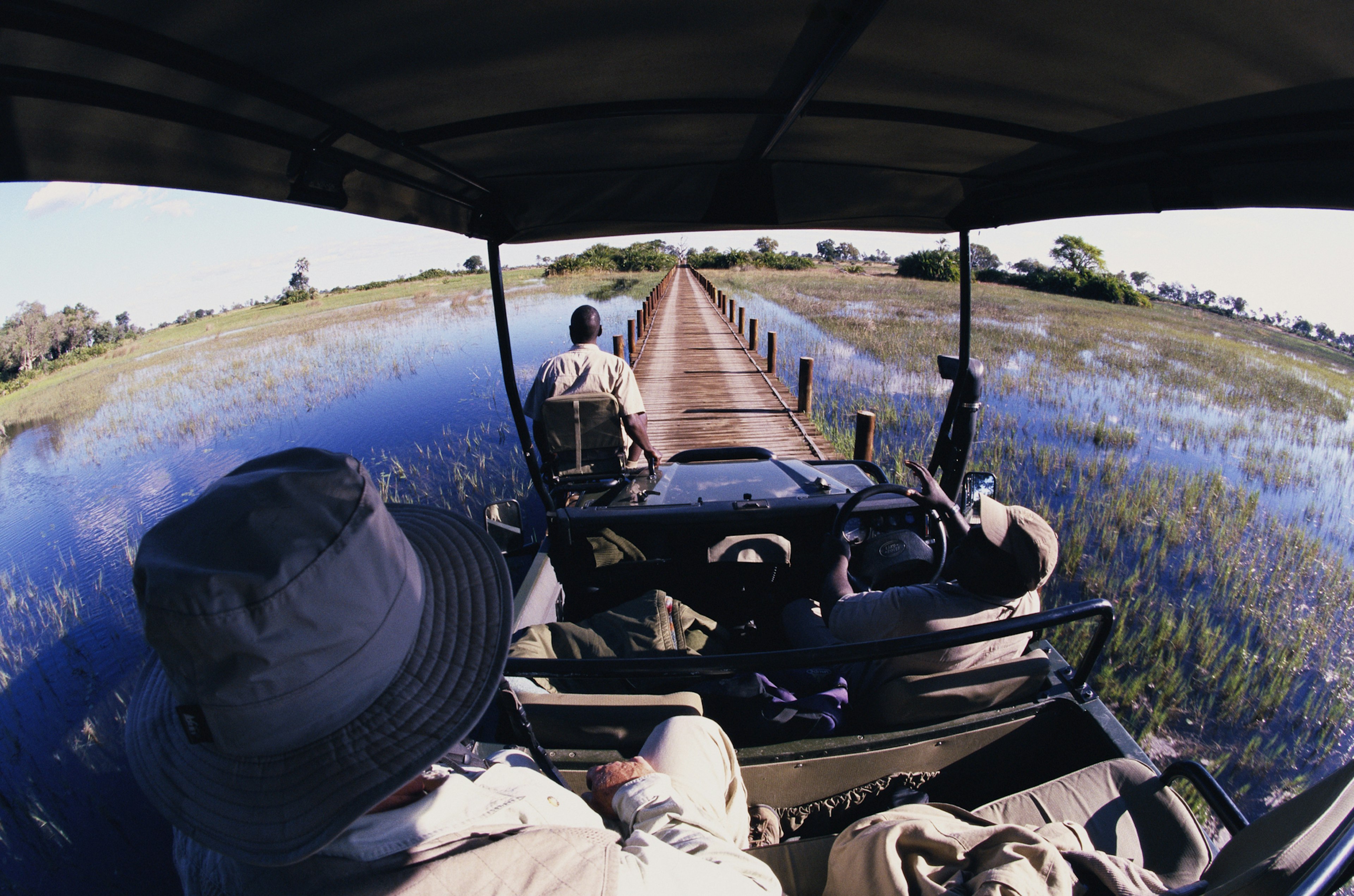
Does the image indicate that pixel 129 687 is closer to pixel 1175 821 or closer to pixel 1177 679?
pixel 1175 821

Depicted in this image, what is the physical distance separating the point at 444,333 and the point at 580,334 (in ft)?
59.8

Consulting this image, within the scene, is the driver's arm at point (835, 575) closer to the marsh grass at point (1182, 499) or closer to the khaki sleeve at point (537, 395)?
the khaki sleeve at point (537, 395)

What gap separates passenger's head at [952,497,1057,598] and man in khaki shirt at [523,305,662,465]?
8.59 feet

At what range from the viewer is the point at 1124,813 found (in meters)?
1.54

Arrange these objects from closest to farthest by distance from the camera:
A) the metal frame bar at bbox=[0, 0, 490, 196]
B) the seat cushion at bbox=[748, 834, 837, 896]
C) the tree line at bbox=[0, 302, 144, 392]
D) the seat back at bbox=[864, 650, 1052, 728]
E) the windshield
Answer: the metal frame bar at bbox=[0, 0, 490, 196] < the seat cushion at bbox=[748, 834, 837, 896] < the seat back at bbox=[864, 650, 1052, 728] < the windshield < the tree line at bbox=[0, 302, 144, 392]

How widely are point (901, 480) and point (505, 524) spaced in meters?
5.76

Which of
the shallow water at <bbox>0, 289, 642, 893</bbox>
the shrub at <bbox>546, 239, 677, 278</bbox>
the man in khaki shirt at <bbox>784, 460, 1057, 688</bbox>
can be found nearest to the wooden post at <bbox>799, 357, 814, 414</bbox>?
the shallow water at <bbox>0, 289, 642, 893</bbox>

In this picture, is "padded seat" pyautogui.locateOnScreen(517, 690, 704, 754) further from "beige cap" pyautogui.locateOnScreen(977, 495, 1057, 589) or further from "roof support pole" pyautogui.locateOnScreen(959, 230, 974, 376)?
"roof support pole" pyautogui.locateOnScreen(959, 230, 974, 376)

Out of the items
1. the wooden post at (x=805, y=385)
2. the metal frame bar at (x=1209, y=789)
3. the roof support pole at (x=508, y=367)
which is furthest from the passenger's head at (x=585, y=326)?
the wooden post at (x=805, y=385)

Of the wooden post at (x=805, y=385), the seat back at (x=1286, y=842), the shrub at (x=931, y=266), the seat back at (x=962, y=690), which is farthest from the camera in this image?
the shrub at (x=931, y=266)

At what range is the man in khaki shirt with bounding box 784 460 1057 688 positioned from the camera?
1.74 metres

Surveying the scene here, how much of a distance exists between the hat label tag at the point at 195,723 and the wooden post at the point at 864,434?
681cm

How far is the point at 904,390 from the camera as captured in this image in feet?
39.3

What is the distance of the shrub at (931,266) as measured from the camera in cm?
4081
